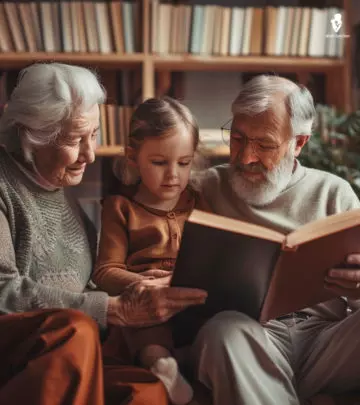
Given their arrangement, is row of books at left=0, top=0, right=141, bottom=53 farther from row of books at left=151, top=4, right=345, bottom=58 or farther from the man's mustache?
the man's mustache

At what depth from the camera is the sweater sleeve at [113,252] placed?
1.26m

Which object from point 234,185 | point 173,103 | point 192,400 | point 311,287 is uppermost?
point 173,103

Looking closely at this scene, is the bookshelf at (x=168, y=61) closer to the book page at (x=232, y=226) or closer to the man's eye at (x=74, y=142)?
the man's eye at (x=74, y=142)

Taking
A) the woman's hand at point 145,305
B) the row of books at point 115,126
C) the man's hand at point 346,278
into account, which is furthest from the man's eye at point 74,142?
the row of books at point 115,126

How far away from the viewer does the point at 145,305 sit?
3.77 feet

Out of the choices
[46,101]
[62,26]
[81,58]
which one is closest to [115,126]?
[81,58]

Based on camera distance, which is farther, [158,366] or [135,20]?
[135,20]

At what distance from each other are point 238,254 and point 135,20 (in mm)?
1454

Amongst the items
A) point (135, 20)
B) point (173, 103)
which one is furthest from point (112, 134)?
point (173, 103)

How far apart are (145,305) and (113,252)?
0.19 meters

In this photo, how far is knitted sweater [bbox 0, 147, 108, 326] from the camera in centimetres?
113

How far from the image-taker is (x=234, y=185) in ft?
4.49

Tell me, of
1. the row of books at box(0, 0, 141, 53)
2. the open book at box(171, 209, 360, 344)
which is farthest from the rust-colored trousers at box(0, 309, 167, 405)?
the row of books at box(0, 0, 141, 53)

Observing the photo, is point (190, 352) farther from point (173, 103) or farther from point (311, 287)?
point (173, 103)
